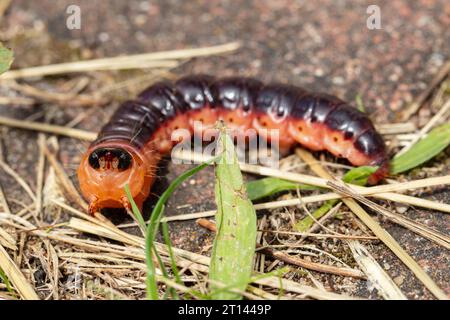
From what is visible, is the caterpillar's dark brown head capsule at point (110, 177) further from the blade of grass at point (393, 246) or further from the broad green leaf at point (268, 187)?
the blade of grass at point (393, 246)

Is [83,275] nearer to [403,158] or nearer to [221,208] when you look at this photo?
[221,208]

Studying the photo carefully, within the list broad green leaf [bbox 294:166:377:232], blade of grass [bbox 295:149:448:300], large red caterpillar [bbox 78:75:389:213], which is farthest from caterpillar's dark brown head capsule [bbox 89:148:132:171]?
blade of grass [bbox 295:149:448:300]

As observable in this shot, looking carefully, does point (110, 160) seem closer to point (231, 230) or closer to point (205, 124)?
point (231, 230)

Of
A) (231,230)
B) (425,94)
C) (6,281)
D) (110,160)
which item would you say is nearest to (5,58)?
(110,160)

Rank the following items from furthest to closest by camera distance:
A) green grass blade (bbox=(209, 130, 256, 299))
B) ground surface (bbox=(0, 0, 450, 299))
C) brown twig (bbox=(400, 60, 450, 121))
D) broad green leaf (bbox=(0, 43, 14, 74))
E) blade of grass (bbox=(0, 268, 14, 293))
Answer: ground surface (bbox=(0, 0, 450, 299))
brown twig (bbox=(400, 60, 450, 121))
broad green leaf (bbox=(0, 43, 14, 74))
blade of grass (bbox=(0, 268, 14, 293))
green grass blade (bbox=(209, 130, 256, 299))

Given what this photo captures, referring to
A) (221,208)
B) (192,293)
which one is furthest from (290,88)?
(192,293)

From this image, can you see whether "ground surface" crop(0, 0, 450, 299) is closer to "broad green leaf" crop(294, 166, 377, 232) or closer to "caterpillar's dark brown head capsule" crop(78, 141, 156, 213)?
"caterpillar's dark brown head capsule" crop(78, 141, 156, 213)

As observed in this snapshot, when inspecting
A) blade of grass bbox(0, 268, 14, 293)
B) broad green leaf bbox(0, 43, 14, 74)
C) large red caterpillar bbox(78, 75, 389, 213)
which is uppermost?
broad green leaf bbox(0, 43, 14, 74)

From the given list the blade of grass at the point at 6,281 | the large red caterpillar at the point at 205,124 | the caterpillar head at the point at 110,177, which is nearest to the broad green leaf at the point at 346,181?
the large red caterpillar at the point at 205,124
